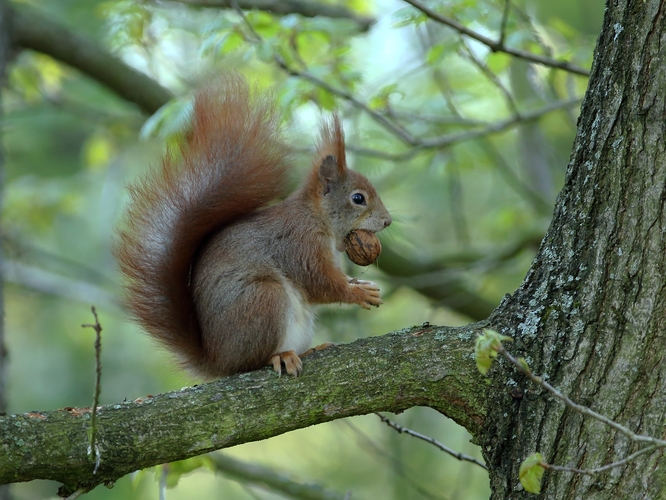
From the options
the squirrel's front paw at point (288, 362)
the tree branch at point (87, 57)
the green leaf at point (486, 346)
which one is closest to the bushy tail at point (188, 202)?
the squirrel's front paw at point (288, 362)

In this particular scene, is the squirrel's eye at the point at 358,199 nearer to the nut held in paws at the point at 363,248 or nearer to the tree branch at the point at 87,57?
the nut held in paws at the point at 363,248

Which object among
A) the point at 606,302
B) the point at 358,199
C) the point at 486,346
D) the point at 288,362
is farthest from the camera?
the point at 358,199

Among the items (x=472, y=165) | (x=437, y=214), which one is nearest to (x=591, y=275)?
(x=472, y=165)

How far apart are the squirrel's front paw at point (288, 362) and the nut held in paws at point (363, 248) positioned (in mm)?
692

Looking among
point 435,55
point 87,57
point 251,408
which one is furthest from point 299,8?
point 251,408

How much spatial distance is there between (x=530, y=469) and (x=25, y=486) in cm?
658

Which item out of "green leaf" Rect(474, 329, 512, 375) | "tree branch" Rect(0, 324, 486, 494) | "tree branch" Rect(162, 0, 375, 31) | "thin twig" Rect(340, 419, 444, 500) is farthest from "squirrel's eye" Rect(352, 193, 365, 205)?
"green leaf" Rect(474, 329, 512, 375)

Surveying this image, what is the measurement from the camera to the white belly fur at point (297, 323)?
2273 millimetres

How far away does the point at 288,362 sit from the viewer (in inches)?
77.1

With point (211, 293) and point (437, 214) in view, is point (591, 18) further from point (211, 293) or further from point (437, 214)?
point (211, 293)

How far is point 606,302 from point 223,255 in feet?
3.78

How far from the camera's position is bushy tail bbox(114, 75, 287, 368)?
227cm

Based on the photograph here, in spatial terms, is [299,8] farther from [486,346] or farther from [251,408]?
[486,346]

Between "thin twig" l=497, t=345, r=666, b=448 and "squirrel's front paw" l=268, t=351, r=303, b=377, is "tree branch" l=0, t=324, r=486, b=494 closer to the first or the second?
"squirrel's front paw" l=268, t=351, r=303, b=377
